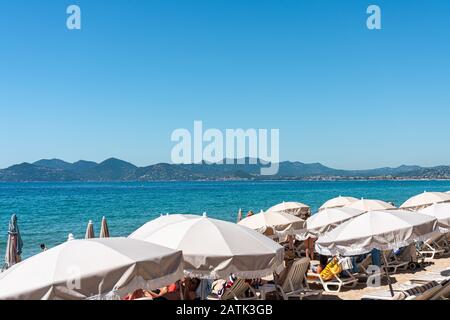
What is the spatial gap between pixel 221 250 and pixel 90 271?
2004 mm

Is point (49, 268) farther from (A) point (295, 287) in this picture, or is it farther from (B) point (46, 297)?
(A) point (295, 287)

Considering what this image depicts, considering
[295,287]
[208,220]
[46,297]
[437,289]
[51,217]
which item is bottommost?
[51,217]

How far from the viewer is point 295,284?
8375 millimetres

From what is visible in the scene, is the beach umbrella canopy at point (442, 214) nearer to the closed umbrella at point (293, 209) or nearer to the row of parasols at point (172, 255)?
the row of parasols at point (172, 255)

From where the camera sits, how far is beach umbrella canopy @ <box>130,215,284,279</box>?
6.25m

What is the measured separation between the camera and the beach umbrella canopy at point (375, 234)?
8.08m

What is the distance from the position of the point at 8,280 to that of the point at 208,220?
3.09 metres

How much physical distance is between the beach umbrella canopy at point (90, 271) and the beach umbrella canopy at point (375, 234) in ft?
11.6

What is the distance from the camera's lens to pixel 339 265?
9672 millimetres

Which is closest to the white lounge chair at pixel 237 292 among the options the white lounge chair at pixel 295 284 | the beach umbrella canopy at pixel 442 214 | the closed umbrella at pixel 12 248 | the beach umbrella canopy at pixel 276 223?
the white lounge chair at pixel 295 284

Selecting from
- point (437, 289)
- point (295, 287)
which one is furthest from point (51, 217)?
point (437, 289)

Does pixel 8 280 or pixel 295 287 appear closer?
pixel 8 280

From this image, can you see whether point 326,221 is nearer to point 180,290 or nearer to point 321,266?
point 321,266
